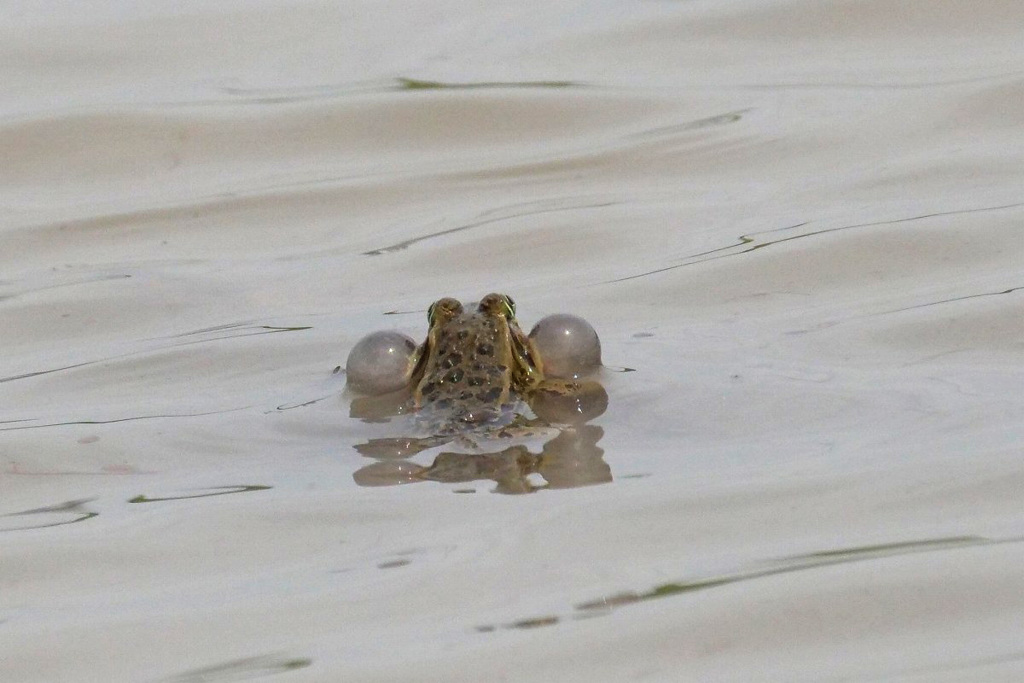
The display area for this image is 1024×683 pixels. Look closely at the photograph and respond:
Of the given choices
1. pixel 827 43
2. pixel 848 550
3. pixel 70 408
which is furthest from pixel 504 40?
pixel 848 550

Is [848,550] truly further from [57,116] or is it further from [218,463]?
[57,116]

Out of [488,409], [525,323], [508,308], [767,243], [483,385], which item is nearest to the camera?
[488,409]

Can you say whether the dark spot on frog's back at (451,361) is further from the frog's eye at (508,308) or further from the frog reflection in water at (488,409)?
the frog's eye at (508,308)

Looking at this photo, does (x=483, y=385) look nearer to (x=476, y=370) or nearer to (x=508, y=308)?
(x=476, y=370)

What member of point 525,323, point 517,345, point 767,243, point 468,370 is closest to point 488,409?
point 468,370

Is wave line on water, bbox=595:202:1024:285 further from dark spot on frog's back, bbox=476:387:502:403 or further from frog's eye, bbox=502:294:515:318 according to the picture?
dark spot on frog's back, bbox=476:387:502:403

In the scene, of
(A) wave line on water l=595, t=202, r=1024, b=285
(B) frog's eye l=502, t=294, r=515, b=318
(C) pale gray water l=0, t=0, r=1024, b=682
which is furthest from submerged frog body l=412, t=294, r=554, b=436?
(A) wave line on water l=595, t=202, r=1024, b=285

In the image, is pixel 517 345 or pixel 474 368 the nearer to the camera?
pixel 474 368
